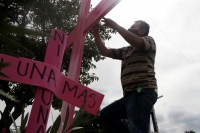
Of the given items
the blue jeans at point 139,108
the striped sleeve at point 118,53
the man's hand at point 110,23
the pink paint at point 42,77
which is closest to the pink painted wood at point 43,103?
the pink paint at point 42,77

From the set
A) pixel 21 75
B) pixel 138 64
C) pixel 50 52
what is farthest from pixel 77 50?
pixel 21 75

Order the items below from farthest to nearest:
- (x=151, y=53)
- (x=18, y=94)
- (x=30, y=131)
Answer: (x=18, y=94), (x=151, y=53), (x=30, y=131)

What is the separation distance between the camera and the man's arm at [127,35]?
4.66ft

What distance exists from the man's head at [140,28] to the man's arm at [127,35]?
0.91 feet

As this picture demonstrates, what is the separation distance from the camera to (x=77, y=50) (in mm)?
1651

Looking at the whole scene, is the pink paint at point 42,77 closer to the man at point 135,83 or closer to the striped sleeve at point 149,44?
the man at point 135,83

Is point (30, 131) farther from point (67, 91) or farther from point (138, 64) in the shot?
point (138, 64)

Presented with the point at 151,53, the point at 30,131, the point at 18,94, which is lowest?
the point at 30,131

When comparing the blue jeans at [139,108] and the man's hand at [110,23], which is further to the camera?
the man's hand at [110,23]

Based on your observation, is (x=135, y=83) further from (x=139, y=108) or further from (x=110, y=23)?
(x=110, y=23)

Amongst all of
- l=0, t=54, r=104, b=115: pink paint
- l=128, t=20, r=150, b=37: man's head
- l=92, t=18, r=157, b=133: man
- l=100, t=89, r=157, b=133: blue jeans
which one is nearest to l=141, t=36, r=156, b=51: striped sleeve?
l=92, t=18, r=157, b=133: man

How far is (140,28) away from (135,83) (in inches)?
19.3

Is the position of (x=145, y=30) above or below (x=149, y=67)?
above

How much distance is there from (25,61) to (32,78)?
91 mm
